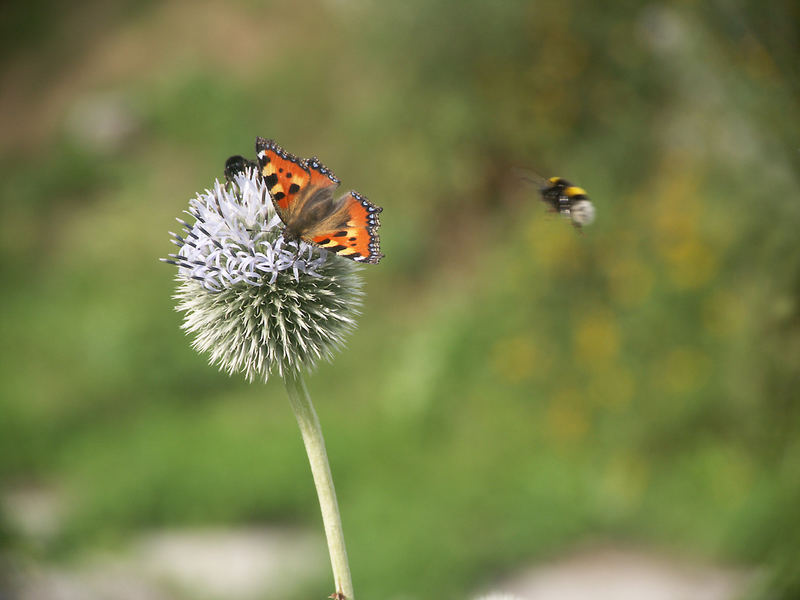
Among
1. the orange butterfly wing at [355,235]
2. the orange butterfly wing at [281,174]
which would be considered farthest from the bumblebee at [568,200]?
the orange butterfly wing at [281,174]

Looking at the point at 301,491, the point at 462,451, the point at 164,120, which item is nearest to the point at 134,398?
the point at 301,491

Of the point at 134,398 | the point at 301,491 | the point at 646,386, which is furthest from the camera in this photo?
the point at 134,398

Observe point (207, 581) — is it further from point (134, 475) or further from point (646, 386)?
Answer: point (646, 386)

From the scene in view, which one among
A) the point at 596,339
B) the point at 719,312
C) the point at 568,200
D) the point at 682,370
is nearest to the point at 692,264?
the point at 719,312

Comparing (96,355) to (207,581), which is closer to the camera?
(207,581)

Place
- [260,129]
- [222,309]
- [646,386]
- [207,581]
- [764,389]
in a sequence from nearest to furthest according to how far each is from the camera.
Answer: [222,309]
[764,389]
[207,581]
[646,386]
[260,129]

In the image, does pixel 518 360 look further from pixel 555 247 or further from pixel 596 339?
pixel 555 247

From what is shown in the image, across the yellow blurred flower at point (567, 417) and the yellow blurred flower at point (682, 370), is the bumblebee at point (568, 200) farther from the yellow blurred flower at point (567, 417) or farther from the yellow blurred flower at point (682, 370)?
the yellow blurred flower at point (567, 417)

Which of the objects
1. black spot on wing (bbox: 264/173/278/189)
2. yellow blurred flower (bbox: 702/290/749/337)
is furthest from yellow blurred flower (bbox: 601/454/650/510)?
black spot on wing (bbox: 264/173/278/189)
